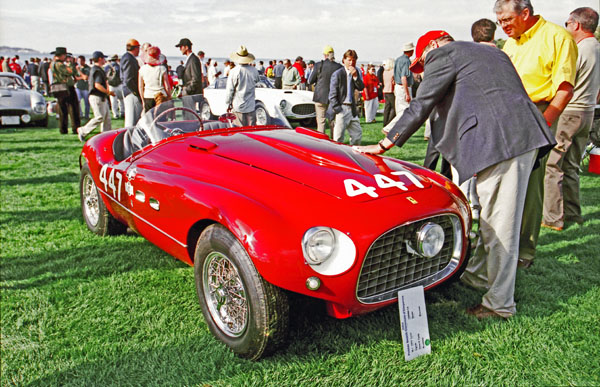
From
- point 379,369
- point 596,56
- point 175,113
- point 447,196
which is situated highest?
point 596,56

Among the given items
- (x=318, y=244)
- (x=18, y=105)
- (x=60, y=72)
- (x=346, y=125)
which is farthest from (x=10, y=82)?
(x=318, y=244)

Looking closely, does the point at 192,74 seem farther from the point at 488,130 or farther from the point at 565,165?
the point at 488,130

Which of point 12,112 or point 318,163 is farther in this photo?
point 12,112

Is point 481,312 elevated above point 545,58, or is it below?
below

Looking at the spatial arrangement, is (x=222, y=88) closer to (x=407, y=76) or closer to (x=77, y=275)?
(x=407, y=76)

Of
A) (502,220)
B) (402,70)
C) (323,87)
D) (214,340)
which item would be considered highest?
(402,70)

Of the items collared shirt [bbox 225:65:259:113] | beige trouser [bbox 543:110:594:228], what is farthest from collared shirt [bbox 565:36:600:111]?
collared shirt [bbox 225:65:259:113]

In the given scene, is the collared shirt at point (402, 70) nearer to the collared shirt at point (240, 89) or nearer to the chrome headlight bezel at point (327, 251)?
the collared shirt at point (240, 89)

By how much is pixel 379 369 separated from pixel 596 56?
410 centimetres

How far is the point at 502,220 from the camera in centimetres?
297

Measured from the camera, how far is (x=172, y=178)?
3.17 meters

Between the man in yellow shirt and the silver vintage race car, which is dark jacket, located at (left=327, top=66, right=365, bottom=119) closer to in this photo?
the man in yellow shirt

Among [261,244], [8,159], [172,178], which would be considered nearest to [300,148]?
[172,178]

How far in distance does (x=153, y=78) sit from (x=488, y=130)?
6.66 m
